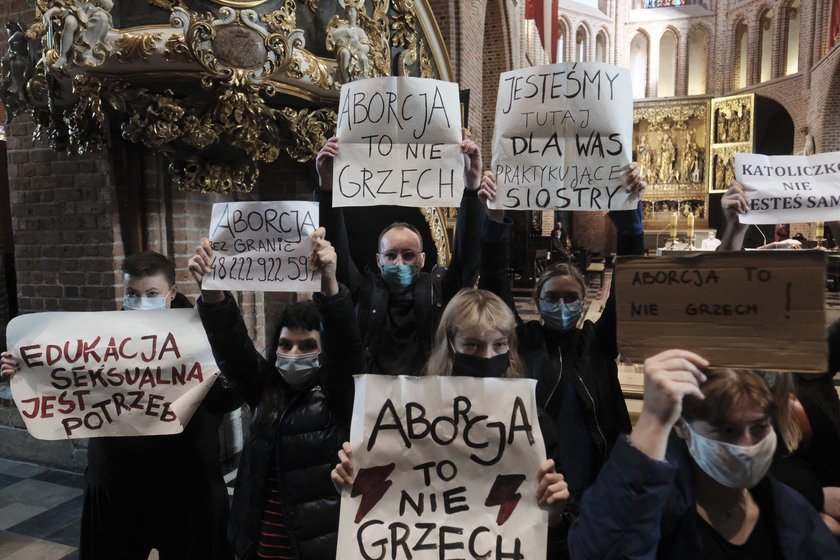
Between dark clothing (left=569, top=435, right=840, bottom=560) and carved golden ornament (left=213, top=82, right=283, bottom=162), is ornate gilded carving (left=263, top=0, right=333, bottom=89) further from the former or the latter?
dark clothing (left=569, top=435, right=840, bottom=560)

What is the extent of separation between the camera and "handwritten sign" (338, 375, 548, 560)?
1482mm

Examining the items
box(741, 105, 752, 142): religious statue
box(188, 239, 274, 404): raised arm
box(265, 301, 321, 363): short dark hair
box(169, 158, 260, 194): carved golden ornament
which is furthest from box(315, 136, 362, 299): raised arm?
box(741, 105, 752, 142): religious statue

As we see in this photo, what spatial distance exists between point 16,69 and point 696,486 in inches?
160

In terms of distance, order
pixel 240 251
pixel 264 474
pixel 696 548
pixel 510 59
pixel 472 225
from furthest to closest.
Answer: pixel 510 59 → pixel 472 225 → pixel 240 251 → pixel 264 474 → pixel 696 548

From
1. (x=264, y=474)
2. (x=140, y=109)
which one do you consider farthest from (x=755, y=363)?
(x=140, y=109)

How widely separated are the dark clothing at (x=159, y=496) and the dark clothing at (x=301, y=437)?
0.30 m

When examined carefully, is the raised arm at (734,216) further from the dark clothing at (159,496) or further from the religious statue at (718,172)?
the religious statue at (718,172)

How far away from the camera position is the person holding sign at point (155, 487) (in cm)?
218

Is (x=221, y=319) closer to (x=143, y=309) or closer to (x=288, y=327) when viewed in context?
(x=288, y=327)

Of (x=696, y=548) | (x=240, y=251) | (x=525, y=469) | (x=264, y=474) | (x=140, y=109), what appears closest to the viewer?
(x=696, y=548)

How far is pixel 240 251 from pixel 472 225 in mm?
933

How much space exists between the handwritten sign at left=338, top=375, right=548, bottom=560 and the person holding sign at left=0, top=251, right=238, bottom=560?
90cm

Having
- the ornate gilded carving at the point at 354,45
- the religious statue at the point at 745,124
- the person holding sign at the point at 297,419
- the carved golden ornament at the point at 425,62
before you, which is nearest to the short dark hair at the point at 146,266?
the person holding sign at the point at 297,419

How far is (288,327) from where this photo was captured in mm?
2053
